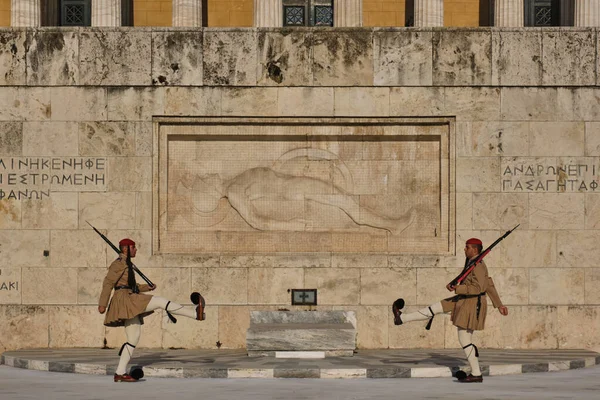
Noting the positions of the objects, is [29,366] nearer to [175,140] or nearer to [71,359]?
[71,359]

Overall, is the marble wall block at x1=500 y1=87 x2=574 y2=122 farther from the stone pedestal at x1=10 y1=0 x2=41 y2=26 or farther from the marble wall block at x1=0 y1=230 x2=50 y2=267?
the stone pedestal at x1=10 y1=0 x2=41 y2=26

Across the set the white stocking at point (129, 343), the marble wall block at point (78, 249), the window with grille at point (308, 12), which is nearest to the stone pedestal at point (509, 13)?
the window with grille at point (308, 12)

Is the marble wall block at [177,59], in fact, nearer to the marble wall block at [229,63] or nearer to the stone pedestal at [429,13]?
the marble wall block at [229,63]

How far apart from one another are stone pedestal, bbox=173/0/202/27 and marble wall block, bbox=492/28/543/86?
1212cm

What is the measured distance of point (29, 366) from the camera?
2256cm

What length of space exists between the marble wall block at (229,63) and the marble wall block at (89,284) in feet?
13.6

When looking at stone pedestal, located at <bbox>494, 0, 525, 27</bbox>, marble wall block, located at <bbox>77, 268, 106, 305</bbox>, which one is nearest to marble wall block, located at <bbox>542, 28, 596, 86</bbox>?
marble wall block, located at <bbox>77, 268, 106, 305</bbox>

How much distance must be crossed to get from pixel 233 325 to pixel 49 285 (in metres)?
3.55

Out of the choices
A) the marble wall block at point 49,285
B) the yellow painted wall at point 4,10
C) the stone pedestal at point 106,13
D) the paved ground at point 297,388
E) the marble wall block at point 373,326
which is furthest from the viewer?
the yellow painted wall at point 4,10

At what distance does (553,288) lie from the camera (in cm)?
2523

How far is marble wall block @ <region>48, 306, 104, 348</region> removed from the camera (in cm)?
2505

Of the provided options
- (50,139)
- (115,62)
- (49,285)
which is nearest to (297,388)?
(49,285)

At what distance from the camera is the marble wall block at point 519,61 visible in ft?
83.7

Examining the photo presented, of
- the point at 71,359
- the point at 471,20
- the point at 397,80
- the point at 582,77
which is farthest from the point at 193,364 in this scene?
the point at 471,20
